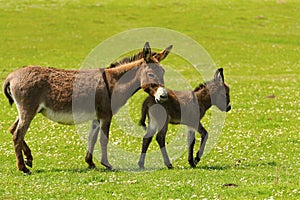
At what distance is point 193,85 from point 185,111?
17.0 metres

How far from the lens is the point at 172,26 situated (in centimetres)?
6456

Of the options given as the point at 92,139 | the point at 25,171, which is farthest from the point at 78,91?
the point at 25,171

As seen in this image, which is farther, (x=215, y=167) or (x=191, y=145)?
(x=191, y=145)

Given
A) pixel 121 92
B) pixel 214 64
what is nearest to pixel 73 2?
pixel 214 64

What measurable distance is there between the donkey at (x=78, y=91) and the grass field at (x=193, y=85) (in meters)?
1.45

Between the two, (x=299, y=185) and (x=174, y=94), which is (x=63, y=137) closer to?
(x=174, y=94)

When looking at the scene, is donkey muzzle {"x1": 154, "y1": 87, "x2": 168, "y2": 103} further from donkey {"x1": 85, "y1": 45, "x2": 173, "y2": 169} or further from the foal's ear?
the foal's ear

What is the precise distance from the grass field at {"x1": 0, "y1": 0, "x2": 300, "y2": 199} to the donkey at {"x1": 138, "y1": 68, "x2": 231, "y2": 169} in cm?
87

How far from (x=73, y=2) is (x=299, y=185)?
69268 millimetres

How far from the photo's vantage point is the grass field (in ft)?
39.7

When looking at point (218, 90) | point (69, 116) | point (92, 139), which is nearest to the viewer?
point (69, 116)

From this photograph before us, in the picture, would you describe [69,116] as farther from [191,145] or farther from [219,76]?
[219,76]

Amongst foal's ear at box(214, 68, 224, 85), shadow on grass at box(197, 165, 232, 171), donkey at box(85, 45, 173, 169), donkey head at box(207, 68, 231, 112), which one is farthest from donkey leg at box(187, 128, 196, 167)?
donkey at box(85, 45, 173, 169)

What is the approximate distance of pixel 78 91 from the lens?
48.3 feet
